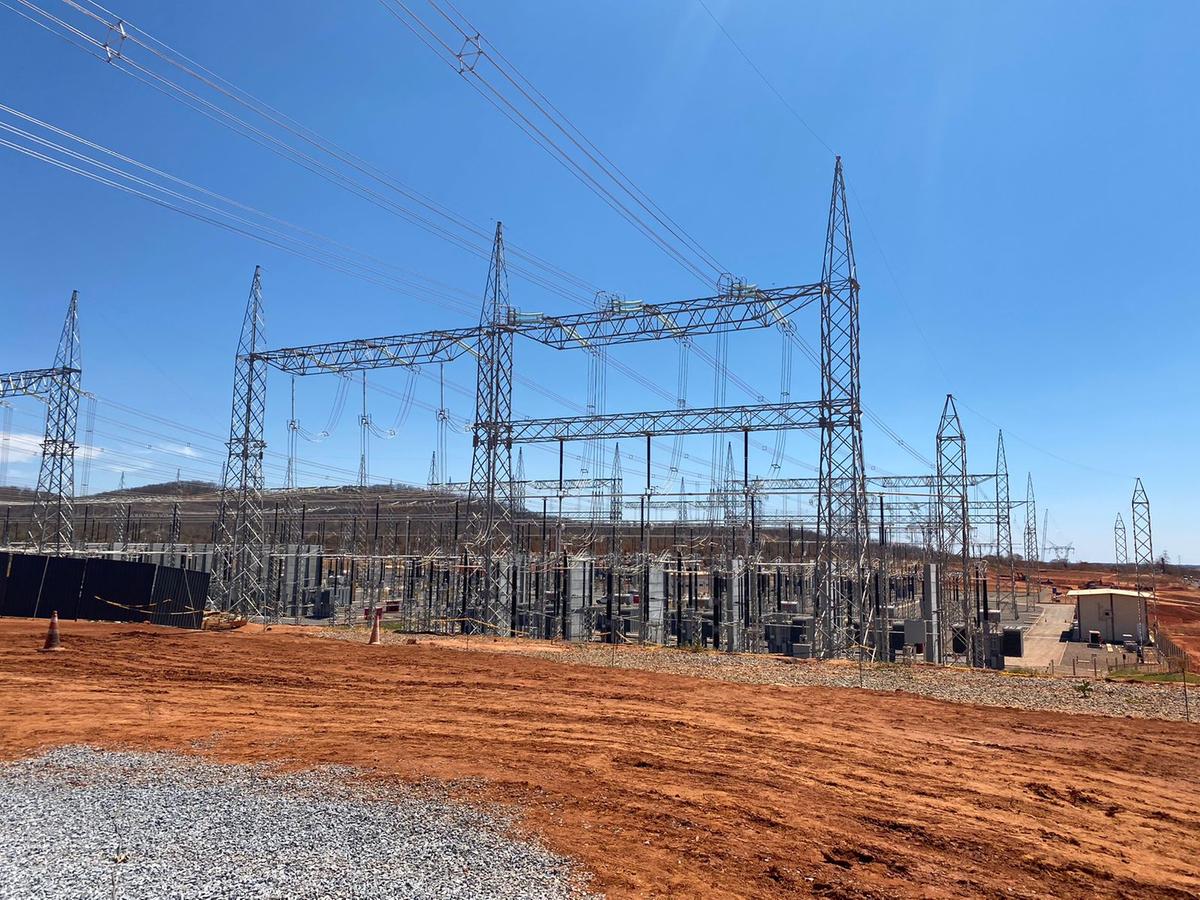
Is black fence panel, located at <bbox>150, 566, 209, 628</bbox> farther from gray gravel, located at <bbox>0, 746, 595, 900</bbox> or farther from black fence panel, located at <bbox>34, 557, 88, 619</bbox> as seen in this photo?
gray gravel, located at <bbox>0, 746, 595, 900</bbox>

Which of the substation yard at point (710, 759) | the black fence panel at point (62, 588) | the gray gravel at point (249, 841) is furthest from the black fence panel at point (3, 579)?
the gray gravel at point (249, 841)

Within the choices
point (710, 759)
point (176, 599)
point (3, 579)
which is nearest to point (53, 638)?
point (176, 599)

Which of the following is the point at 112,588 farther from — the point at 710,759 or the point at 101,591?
the point at 710,759

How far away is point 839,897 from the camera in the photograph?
4.74m

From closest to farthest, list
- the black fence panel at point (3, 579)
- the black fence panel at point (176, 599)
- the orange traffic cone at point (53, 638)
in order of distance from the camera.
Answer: the orange traffic cone at point (53, 638), the black fence panel at point (176, 599), the black fence panel at point (3, 579)

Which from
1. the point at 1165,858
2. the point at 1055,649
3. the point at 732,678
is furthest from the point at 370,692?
the point at 1055,649

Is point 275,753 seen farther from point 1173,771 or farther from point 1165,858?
point 1173,771

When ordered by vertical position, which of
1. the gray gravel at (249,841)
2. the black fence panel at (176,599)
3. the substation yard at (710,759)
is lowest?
the substation yard at (710,759)

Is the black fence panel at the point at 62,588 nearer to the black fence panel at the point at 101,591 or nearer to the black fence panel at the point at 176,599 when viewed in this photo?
the black fence panel at the point at 101,591

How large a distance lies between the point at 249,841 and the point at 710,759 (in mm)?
4564

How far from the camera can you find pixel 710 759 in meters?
7.98

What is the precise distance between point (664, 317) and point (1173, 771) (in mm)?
14692

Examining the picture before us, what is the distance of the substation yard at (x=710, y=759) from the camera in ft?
17.5

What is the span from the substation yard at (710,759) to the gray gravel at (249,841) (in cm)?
29
